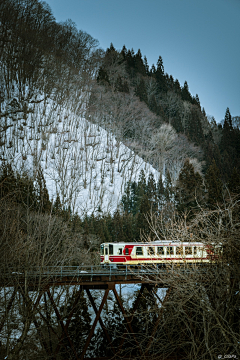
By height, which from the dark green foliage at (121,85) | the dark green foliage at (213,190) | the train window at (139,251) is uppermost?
the dark green foliage at (121,85)

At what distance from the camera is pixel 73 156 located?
47.9m

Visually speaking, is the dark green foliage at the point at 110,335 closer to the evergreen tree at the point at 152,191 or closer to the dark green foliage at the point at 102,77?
Answer: the evergreen tree at the point at 152,191

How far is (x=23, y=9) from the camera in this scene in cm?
5322

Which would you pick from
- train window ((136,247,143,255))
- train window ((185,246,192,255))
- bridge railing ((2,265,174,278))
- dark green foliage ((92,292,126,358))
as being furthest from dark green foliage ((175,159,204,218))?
bridge railing ((2,265,174,278))

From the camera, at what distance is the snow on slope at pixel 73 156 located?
4394 cm

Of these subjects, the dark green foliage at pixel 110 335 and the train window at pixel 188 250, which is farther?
the dark green foliage at pixel 110 335

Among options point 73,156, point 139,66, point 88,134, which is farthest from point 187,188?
point 139,66

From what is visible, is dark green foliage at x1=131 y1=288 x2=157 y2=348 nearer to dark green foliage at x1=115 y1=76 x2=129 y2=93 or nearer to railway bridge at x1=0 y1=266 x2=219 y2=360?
railway bridge at x1=0 y1=266 x2=219 y2=360

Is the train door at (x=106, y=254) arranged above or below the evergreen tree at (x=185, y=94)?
below

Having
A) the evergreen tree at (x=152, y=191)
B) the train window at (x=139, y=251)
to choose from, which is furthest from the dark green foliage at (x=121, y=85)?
the train window at (x=139, y=251)

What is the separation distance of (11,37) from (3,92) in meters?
8.53

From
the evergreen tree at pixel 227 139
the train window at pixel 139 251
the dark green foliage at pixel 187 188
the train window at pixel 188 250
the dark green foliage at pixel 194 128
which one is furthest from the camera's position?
the dark green foliage at pixel 194 128

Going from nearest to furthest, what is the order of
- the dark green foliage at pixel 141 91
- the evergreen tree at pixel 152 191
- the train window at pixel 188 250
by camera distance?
the train window at pixel 188 250 → the evergreen tree at pixel 152 191 → the dark green foliage at pixel 141 91

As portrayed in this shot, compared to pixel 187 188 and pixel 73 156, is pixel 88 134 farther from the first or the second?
pixel 187 188
